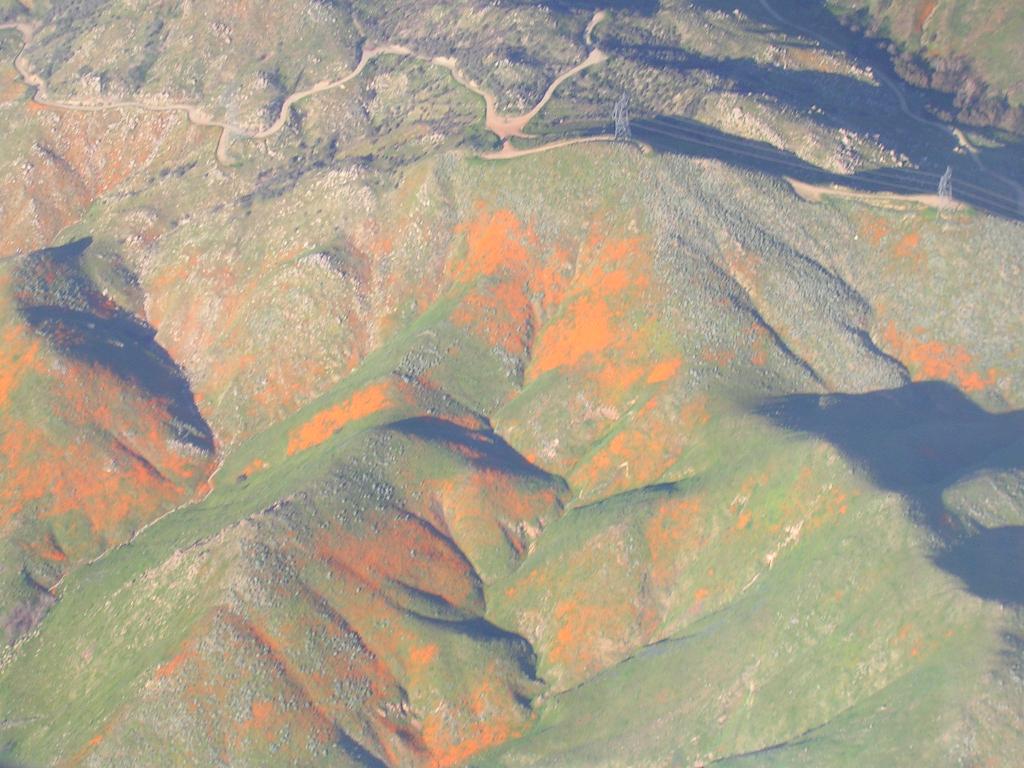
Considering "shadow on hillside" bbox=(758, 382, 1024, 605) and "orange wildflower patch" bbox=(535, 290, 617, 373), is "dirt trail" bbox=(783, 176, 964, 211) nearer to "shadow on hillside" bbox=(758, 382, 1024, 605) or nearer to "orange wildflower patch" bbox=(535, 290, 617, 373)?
"shadow on hillside" bbox=(758, 382, 1024, 605)

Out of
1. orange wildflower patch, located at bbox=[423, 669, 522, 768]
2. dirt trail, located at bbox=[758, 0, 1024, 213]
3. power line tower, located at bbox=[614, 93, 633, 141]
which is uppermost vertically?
power line tower, located at bbox=[614, 93, 633, 141]

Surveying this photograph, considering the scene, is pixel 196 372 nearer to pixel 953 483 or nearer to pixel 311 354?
pixel 311 354

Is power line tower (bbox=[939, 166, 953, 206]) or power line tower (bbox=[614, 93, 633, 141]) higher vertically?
power line tower (bbox=[614, 93, 633, 141])

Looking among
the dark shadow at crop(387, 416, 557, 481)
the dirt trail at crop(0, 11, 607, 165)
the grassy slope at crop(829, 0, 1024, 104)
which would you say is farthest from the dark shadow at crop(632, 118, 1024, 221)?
the grassy slope at crop(829, 0, 1024, 104)

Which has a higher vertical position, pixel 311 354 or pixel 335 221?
pixel 335 221

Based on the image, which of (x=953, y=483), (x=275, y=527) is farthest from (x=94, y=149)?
(x=953, y=483)

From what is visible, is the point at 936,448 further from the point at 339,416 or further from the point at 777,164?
the point at 339,416

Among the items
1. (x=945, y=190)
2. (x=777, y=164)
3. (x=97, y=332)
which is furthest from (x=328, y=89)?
(x=945, y=190)
